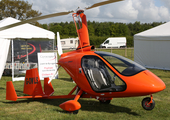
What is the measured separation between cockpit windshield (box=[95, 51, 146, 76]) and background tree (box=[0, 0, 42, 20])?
107ft

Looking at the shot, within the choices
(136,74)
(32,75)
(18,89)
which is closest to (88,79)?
(136,74)

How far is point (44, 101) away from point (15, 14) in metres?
31.4

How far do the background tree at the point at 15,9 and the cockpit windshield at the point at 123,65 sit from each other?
3248 centimetres

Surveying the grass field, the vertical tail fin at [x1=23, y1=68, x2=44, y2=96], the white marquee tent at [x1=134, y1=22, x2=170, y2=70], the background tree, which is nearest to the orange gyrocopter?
the grass field

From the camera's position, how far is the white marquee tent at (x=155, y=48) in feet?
46.9

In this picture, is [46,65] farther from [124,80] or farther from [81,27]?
[124,80]

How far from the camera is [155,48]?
14914 mm

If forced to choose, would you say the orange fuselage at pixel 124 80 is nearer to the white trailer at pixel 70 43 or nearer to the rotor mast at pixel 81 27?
the rotor mast at pixel 81 27

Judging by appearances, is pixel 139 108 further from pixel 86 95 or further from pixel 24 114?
pixel 24 114

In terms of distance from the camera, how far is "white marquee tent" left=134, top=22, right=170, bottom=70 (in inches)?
563

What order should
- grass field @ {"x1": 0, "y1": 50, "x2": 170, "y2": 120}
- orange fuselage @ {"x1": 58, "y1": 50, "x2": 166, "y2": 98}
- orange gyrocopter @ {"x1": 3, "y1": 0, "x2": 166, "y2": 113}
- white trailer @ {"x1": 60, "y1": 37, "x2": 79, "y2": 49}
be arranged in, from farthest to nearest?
white trailer @ {"x1": 60, "y1": 37, "x2": 79, "y2": 49} < grass field @ {"x1": 0, "y1": 50, "x2": 170, "y2": 120} < orange gyrocopter @ {"x1": 3, "y1": 0, "x2": 166, "y2": 113} < orange fuselage @ {"x1": 58, "y1": 50, "x2": 166, "y2": 98}

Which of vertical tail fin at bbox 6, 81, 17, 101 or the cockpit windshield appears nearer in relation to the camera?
the cockpit windshield

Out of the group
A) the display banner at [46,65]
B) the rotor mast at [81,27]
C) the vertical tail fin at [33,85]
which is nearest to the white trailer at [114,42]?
the display banner at [46,65]

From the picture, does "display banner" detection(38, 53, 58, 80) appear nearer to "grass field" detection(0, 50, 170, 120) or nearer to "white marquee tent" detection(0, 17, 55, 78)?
"white marquee tent" detection(0, 17, 55, 78)
